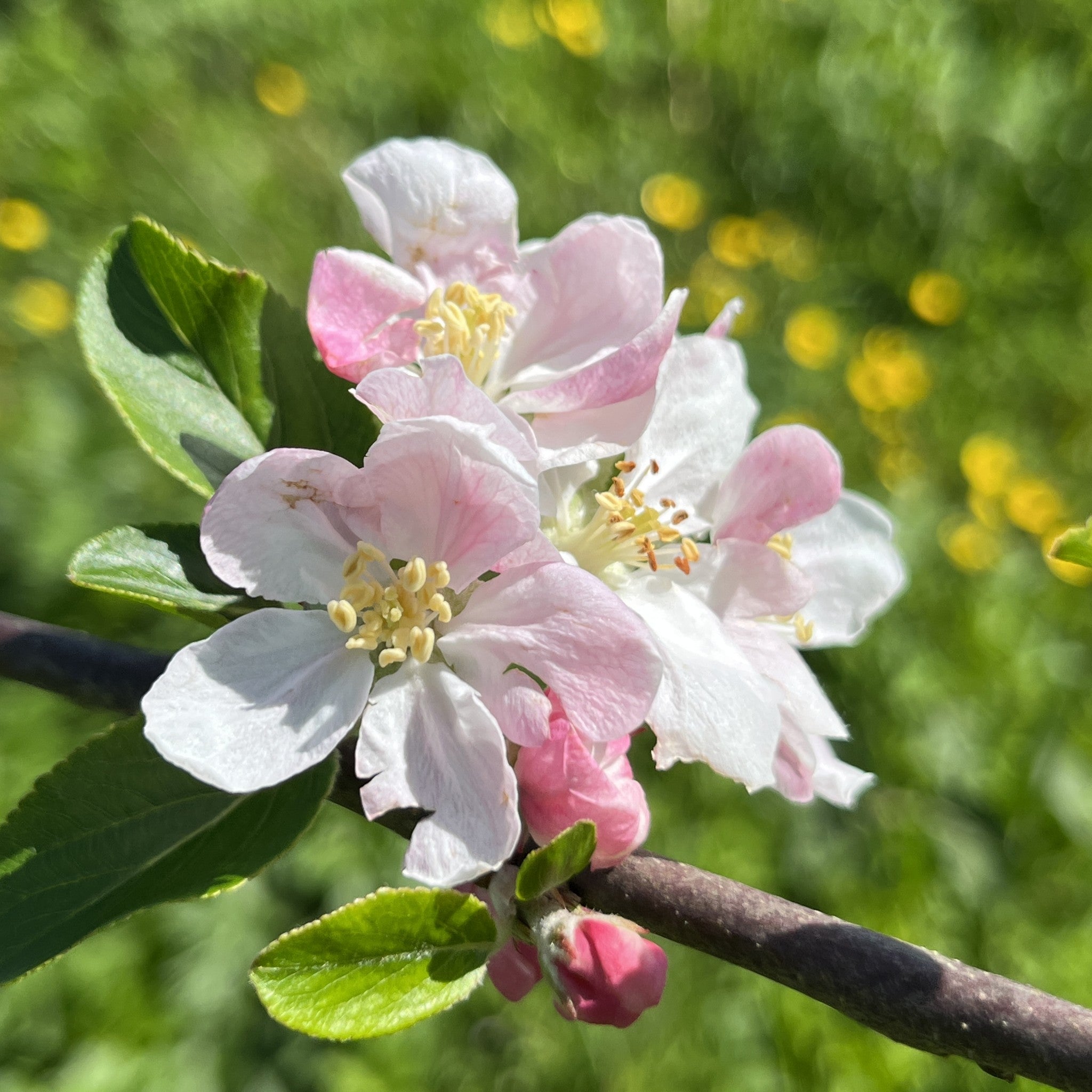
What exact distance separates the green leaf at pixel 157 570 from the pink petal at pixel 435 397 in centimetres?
21

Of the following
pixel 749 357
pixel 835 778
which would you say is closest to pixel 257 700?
pixel 835 778

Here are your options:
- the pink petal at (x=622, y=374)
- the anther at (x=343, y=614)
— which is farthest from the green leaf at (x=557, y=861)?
the pink petal at (x=622, y=374)

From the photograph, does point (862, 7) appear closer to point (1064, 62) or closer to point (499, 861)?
point (1064, 62)

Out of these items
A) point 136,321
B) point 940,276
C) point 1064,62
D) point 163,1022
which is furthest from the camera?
point 1064,62

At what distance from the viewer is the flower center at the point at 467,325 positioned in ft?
3.15

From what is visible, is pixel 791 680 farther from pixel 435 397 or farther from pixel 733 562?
pixel 435 397

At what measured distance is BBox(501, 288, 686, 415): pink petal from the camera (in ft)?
2.74

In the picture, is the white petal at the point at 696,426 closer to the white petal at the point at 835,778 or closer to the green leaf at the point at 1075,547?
the white petal at the point at 835,778

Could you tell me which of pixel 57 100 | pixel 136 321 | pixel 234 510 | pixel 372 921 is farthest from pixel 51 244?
pixel 372 921

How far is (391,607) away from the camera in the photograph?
0.84 m

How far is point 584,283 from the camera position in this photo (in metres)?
0.98

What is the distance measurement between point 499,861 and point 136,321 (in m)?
0.59

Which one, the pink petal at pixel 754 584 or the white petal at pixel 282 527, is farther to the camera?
the pink petal at pixel 754 584

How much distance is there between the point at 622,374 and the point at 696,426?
21cm
